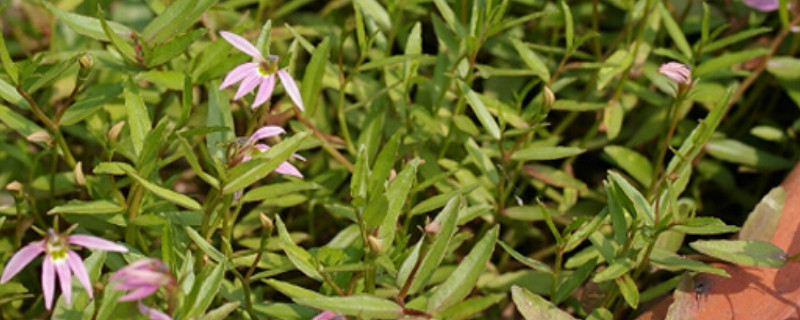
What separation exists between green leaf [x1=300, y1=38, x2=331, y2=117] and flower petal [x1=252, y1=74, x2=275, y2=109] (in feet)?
1.09

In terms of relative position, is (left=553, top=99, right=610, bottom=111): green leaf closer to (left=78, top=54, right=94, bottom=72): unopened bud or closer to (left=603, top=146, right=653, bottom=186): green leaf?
(left=603, top=146, right=653, bottom=186): green leaf

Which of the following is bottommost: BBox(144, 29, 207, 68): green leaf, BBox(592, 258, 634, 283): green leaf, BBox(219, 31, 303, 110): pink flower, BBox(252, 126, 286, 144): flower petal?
BBox(592, 258, 634, 283): green leaf

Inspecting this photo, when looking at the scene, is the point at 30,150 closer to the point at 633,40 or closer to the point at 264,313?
the point at 264,313

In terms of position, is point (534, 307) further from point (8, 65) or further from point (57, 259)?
point (8, 65)

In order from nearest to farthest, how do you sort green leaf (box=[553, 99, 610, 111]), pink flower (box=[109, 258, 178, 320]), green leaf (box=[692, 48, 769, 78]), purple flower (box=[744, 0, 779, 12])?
pink flower (box=[109, 258, 178, 320]) → green leaf (box=[553, 99, 610, 111]) → green leaf (box=[692, 48, 769, 78]) → purple flower (box=[744, 0, 779, 12])

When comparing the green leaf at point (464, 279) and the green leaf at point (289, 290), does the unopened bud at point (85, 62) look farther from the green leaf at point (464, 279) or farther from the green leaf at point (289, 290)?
the green leaf at point (464, 279)

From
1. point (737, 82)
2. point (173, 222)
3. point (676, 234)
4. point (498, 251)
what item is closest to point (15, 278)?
point (173, 222)

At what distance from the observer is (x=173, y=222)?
1586 millimetres

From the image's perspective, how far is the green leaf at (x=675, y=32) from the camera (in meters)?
1.99

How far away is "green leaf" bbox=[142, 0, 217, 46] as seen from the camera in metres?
1.66

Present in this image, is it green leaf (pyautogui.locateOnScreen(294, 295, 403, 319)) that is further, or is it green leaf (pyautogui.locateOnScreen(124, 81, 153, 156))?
green leaf (pyautogui.locateOnScreen(124, 81, 153, 156))

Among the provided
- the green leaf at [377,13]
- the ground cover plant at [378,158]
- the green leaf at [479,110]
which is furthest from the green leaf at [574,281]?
the green leaf at [377,13]

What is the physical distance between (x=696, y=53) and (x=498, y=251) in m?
0.54

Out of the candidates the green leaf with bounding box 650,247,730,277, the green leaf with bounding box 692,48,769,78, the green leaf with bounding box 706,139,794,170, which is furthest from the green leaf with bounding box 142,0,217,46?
the green leaf with bounding box 706,139,794,170
